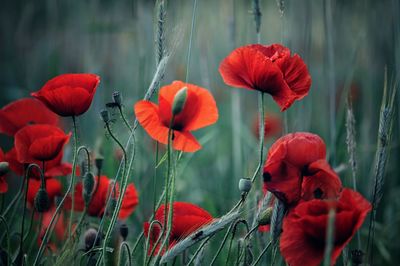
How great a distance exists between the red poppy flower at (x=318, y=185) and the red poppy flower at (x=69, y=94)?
37 cm

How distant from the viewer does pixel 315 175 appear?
901 millimetres

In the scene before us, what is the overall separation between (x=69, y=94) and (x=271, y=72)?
328 mm

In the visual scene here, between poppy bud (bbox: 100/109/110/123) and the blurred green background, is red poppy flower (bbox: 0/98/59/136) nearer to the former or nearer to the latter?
the blurred green background

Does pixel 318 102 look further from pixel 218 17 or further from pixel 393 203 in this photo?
pixel 393 203

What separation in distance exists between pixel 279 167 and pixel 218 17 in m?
1.79

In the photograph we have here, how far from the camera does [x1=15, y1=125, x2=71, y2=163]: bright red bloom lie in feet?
3.34

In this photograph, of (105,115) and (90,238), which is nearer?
(105,115)

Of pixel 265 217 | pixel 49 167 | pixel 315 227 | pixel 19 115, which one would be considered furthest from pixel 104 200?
pixel 315 227

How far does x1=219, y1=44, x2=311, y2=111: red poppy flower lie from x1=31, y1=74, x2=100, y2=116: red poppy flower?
24cm

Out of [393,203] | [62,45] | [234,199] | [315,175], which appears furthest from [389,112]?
[62,45]

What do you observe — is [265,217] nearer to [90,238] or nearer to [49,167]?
[90,238]

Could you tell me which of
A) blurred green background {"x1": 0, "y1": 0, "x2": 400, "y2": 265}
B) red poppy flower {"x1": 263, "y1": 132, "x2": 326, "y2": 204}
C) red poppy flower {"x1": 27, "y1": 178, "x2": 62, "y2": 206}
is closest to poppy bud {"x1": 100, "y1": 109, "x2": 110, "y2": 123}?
blurred green background {"x1": 0, "y1": 0, "x2": 400, "y2": 265}

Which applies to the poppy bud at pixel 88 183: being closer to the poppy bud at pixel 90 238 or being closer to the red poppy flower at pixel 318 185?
the poppy bud at pixel 90 238

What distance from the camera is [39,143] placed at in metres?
1.01
